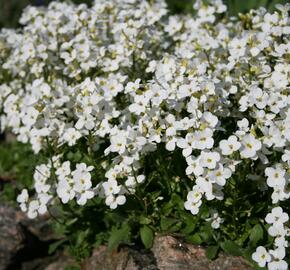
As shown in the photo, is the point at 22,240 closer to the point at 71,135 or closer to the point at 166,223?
the point at 71,135

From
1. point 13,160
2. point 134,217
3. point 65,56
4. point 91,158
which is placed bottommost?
point 13,160

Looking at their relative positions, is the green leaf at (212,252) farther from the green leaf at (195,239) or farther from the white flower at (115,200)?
the white flower at (115,200)

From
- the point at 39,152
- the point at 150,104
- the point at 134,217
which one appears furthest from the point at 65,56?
the point at 134,217

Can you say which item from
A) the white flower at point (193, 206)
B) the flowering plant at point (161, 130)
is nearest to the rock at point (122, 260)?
the flowering plant at point (161, 130)

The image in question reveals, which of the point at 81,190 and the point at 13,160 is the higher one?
the point at 81,190

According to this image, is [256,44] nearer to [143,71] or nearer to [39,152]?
[143,71]

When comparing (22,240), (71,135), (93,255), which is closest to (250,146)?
(71,135)

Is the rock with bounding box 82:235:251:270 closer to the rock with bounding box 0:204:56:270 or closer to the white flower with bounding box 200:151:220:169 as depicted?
the white flower with bounding box 200:151:220:169

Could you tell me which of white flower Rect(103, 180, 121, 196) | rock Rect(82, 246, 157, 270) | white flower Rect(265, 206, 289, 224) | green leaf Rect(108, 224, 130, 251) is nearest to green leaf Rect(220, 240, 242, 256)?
white flower Rect(265, 206, 289, 224)
